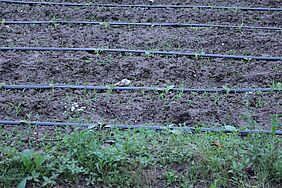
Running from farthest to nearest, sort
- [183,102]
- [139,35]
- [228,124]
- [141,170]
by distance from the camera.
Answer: [139,35], [183,102], [228,124], [141,170]

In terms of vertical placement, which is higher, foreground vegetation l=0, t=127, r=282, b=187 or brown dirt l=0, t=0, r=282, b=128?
brown dirt l=0, t=0, r=282, b=128

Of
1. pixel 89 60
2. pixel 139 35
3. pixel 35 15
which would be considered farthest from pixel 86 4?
pixel 89 60

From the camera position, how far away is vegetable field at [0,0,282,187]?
10.7ft

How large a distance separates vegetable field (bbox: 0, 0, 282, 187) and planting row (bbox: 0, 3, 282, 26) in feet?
0.05

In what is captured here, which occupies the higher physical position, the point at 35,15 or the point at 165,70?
the point at 35,15

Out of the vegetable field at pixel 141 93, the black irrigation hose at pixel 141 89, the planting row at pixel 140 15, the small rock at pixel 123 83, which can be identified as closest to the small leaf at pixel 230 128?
the vegetable field at pixel 141 93

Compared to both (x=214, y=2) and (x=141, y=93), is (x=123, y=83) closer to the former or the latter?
(x=141, y=93)

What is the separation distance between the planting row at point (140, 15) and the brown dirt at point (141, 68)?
0.04 ft

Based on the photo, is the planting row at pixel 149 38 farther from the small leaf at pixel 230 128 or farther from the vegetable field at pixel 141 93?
the small leaf at pixel 230 128

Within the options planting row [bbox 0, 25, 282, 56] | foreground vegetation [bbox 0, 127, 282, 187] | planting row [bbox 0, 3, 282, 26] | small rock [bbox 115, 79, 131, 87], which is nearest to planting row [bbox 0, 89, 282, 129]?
small rock [bbox 115, 79, 131, 87]

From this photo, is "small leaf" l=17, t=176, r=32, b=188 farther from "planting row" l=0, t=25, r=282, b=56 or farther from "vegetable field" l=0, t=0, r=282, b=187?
"planting row" l=0, t=25, r=282, b=56

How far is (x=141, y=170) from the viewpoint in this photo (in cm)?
324

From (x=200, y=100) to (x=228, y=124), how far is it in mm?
411

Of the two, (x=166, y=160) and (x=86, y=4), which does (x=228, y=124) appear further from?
(x=86, y=4)
